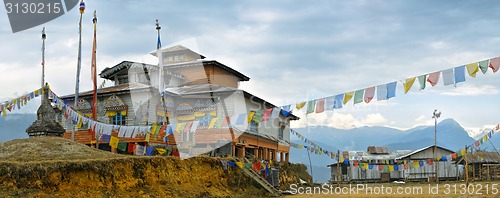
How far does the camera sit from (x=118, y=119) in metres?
36.5

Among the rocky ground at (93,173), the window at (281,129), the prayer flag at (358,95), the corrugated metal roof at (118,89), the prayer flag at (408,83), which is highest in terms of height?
the corrugated metal roof at (118,89)

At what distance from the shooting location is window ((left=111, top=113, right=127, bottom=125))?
36375mm

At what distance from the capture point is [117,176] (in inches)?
877

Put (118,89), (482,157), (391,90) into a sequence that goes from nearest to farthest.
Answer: (391,90) → (118,89) → (482,157)

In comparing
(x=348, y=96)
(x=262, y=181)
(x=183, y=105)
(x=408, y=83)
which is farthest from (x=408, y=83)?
(x=183, y=105)

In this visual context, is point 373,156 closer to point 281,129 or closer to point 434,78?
point 281,129

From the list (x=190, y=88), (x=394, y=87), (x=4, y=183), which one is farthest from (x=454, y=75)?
(x=190, y=88)

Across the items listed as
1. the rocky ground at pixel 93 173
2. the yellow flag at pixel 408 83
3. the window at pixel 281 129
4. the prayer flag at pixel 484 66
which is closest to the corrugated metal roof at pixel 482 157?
the window at pixel 281 129

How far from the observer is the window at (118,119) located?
3638 centimetres

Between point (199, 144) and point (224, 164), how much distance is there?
16.0ft

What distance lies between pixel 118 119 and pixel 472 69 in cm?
2498

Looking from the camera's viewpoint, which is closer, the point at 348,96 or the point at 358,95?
the point at 358,95

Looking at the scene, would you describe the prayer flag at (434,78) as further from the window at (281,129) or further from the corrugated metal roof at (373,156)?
the corrugated metal roof at (373,156)

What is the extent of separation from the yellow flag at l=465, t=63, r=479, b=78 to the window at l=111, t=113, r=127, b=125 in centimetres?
2440
